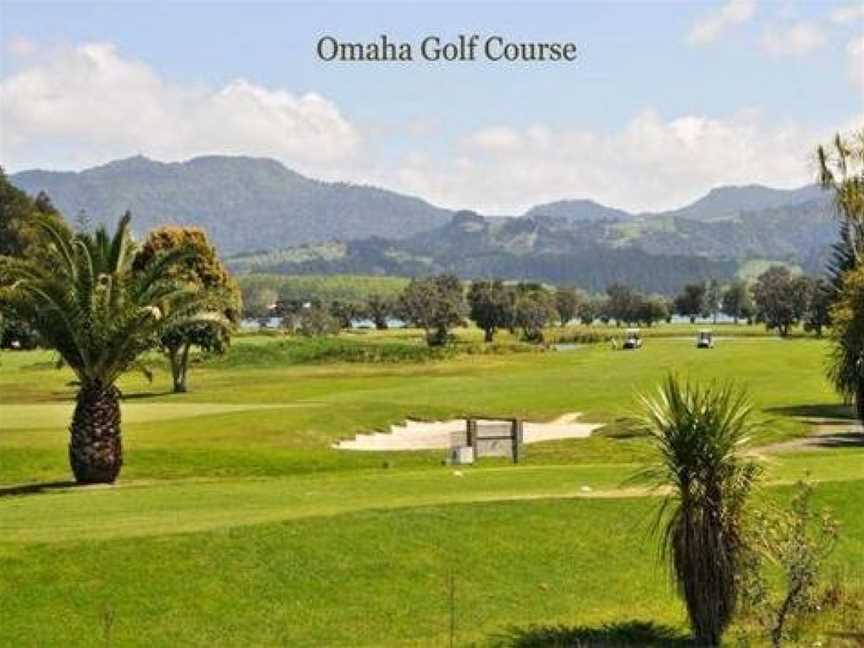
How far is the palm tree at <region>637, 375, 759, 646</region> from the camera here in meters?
17.4

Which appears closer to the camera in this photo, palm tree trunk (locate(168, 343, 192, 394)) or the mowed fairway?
the mowed fairway

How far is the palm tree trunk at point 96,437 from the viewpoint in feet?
113

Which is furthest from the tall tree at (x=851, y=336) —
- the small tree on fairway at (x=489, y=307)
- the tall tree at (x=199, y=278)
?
the small tree on fairway at (x=489, y=307)

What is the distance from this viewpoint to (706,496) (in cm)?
1748

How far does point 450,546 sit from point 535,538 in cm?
181

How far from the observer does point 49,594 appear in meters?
18.4

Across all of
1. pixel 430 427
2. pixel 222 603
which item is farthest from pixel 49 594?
pixel 430 427

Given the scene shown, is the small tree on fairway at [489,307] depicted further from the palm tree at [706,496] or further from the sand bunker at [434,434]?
the palm tree at [706,496]

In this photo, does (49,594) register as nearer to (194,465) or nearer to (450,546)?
(450,546)

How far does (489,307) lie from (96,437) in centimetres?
15913

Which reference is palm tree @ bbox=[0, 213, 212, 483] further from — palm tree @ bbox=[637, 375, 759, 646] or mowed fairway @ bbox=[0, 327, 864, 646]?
palm tree @ bbox=[637, 375, 759, 646]

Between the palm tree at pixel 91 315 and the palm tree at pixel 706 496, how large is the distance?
19.8 metres

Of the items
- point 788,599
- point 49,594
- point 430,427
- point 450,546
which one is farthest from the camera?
point 430,427

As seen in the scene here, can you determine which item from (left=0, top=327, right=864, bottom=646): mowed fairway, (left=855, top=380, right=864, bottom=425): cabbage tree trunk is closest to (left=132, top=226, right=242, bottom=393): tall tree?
(left=0, top=327, right=864, bottom=646): mowed fairway
